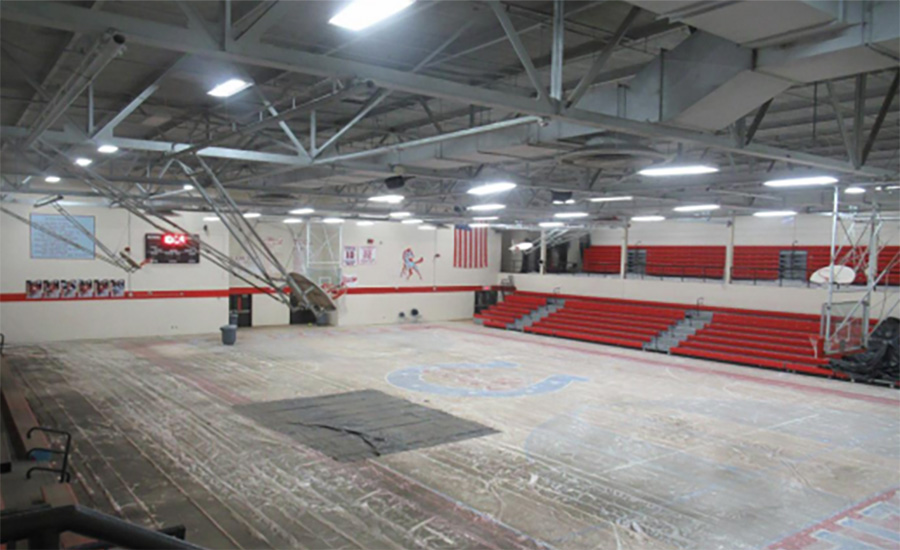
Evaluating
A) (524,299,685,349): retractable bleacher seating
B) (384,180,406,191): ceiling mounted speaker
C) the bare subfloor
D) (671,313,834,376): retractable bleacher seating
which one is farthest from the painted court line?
(384,180,406,191): ceiling mounted speaker

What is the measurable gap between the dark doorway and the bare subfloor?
6.22 meters

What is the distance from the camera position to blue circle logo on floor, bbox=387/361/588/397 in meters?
11.8

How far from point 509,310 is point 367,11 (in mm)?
20262

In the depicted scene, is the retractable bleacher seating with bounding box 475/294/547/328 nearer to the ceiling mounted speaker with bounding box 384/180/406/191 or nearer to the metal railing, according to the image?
the ceiling mounted speaker with bounding box 384/180/406/191

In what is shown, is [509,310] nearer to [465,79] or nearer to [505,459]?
[505,459]

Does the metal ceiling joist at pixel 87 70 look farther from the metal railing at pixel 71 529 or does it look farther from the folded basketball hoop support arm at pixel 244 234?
the metal railing at pixel 71 529

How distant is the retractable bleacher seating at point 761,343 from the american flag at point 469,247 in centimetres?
1003

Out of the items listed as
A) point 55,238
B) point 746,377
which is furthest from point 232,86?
point 55,238

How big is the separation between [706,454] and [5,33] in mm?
8874

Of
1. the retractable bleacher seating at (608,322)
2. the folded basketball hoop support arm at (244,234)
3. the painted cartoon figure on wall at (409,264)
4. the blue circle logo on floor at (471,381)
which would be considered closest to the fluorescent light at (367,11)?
the folded basketball hoop support arm at (244,234)

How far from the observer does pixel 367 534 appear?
5.73 m

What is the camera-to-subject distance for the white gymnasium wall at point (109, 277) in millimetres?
16188

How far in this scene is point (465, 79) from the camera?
22.9 ft

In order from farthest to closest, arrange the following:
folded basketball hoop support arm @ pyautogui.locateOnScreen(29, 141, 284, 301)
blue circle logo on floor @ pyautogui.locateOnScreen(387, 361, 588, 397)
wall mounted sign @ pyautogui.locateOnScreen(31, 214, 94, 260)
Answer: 1. wall mounted sign @ pyautogui.locateOnScreen(31, 214, 94, 260)
2. blue circle logo on floor @ pyautogui.locateOnScreen(387, 361, 588, 397)
3. folded basketball hoop support arm @ pyautogui.locateOnScreen(29, 141, 284, 301)
